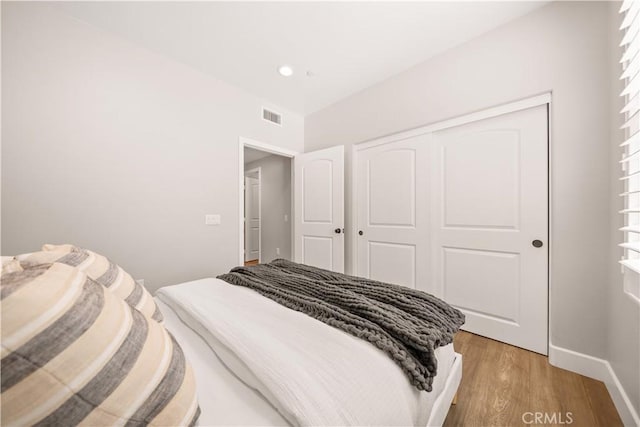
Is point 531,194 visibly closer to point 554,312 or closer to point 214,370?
point 554,312

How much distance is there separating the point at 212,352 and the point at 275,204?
3.59 meters

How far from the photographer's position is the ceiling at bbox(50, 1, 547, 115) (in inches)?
70.4

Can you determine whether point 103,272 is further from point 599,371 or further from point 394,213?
point 599,371

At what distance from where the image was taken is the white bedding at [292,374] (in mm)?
610

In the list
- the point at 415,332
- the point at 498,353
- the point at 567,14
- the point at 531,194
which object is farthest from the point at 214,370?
the point at 567,14

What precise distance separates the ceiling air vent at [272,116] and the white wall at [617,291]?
297 cm

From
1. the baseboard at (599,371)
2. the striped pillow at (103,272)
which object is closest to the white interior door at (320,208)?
the baseboard at (599,371)

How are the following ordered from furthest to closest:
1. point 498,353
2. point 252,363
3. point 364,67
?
1. point 364,67
2. point 498,353
3. point 252,363

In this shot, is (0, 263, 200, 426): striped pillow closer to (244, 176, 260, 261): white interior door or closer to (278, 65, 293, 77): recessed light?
(278, 65, 293, 77): recessed light

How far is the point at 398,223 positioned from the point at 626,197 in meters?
1.56

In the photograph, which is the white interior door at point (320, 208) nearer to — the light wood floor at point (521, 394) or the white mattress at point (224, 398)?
the light wood floor at point (521, 394)

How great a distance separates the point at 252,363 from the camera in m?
0.70
